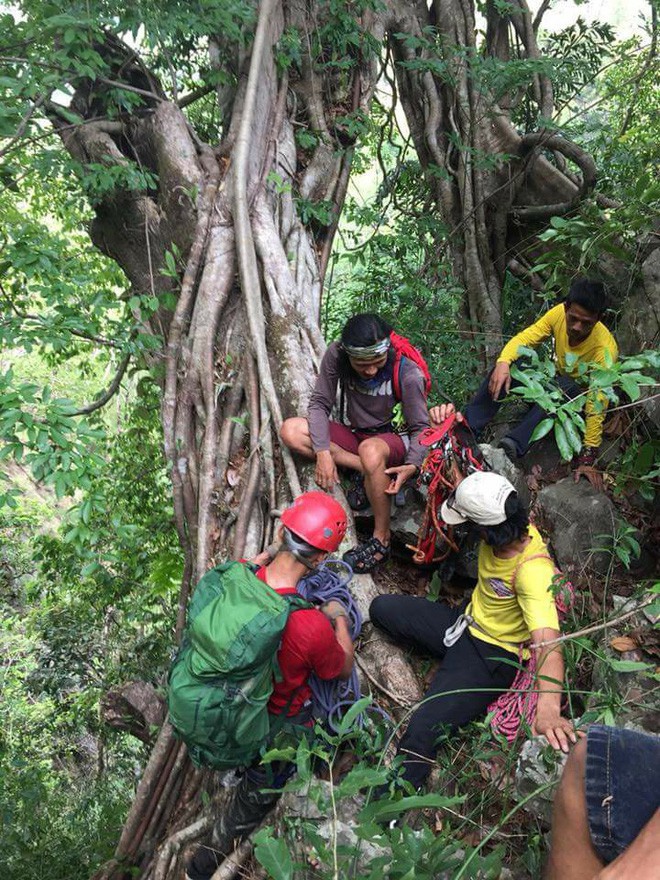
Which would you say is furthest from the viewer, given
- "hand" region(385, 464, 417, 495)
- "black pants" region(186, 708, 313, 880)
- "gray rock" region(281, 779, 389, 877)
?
"hand" region(385, 464, 417, 495)

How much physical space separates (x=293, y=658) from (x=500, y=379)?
218cm

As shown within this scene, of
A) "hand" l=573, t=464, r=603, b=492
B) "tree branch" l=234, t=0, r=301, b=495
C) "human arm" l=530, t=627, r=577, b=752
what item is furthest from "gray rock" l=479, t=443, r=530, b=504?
"human arm" l=530, t=627, r=577, b=752

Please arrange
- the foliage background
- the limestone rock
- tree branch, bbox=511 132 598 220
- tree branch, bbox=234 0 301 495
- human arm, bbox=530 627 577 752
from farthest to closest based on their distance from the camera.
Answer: tree branch, bbox=511 132 598 220 < tree branch, bbox=234 0 301 495 < the limestone rock < the foliage background < human arm, bbox=530 627 577 752

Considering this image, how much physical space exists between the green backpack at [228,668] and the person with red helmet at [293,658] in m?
0.11

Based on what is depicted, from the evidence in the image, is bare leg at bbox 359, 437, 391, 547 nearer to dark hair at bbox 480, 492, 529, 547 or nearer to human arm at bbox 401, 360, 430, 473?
human arm at bbox 401, 360, 430, 473

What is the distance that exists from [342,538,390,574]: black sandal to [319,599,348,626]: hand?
40 centimetres

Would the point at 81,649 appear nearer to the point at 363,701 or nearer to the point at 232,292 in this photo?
the point at 232,292

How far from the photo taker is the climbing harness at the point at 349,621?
8.39 feet

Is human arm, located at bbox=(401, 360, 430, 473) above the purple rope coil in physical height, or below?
above

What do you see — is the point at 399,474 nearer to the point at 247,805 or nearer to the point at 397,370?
the point at 397,370

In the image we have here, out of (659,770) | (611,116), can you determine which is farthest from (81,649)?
(611,116)

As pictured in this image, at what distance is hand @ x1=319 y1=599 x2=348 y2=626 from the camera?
106 inches

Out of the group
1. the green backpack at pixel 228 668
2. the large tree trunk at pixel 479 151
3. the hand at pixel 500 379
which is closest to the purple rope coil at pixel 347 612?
the green backpack at pixel 228 668

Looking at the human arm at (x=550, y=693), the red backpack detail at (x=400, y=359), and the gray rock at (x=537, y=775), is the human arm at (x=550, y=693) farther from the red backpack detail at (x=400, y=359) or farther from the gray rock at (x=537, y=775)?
the red backpack detail at (x=400, y=359)
